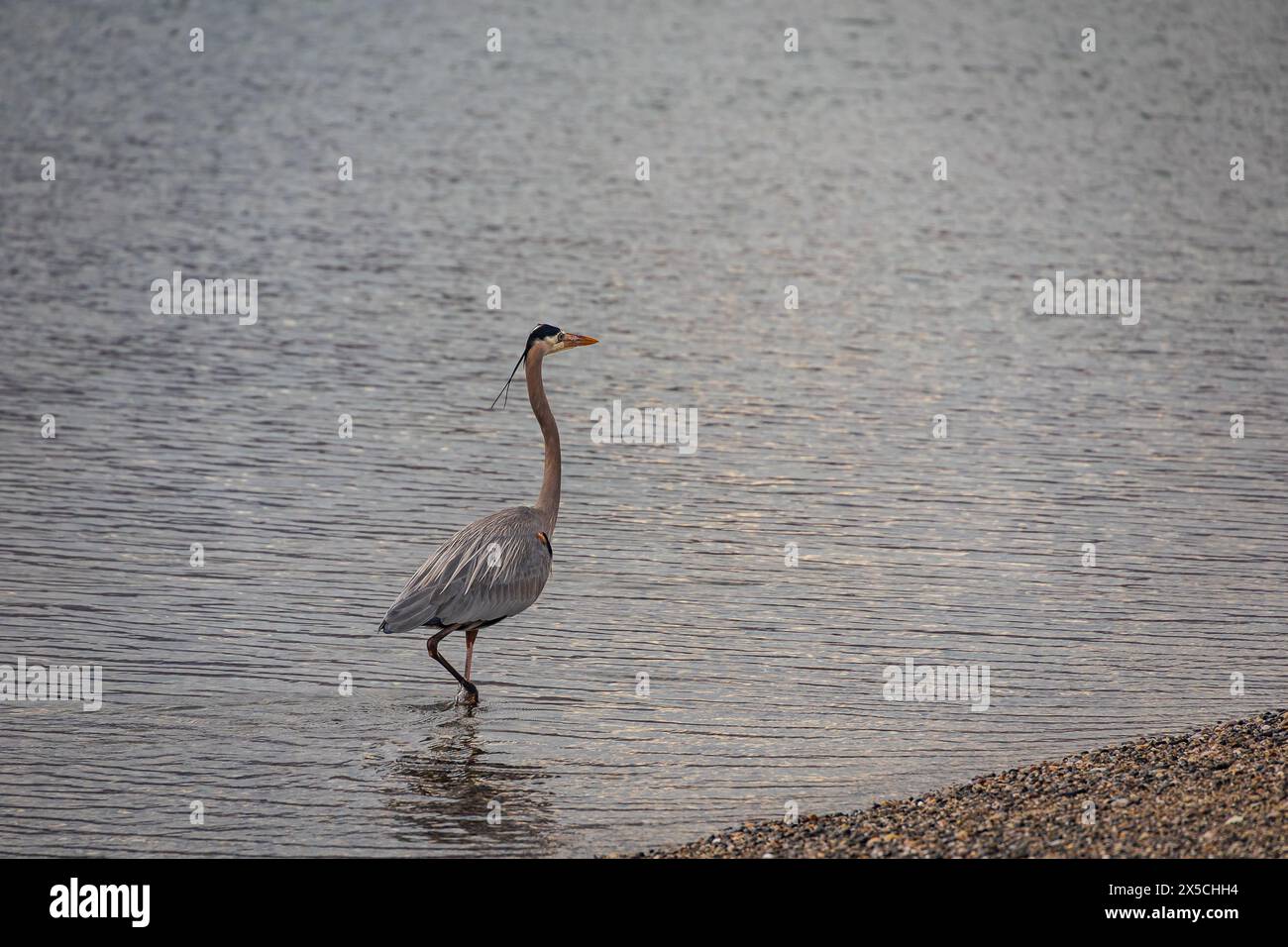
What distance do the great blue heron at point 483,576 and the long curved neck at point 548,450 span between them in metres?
0.01

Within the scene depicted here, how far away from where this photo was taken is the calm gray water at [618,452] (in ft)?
44.5

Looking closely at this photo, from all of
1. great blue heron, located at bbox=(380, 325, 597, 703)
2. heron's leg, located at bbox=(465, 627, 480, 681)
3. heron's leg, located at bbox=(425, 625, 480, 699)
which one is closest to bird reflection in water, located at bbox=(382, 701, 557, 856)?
heron's leg, located at bbox=(425, 625, 480, 699)

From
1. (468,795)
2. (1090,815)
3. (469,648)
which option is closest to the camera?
(1090,815)

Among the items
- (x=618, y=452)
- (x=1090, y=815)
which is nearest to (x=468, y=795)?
(x=1090, y=815)

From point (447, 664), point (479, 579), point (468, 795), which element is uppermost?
point (479, 579)

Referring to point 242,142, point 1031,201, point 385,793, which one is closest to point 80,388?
point 385,793

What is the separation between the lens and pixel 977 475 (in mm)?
21797

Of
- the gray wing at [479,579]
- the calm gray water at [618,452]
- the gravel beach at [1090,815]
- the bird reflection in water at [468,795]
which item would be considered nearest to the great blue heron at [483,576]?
the gray wing at [479,579]

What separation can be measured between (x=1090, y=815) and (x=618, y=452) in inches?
500

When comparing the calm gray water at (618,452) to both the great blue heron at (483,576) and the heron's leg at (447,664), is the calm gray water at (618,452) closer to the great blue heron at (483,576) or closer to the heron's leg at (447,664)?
the heron's leg at (447,664)

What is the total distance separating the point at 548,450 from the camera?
15.7 m

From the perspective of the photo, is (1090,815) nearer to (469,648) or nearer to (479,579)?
(479,579)
